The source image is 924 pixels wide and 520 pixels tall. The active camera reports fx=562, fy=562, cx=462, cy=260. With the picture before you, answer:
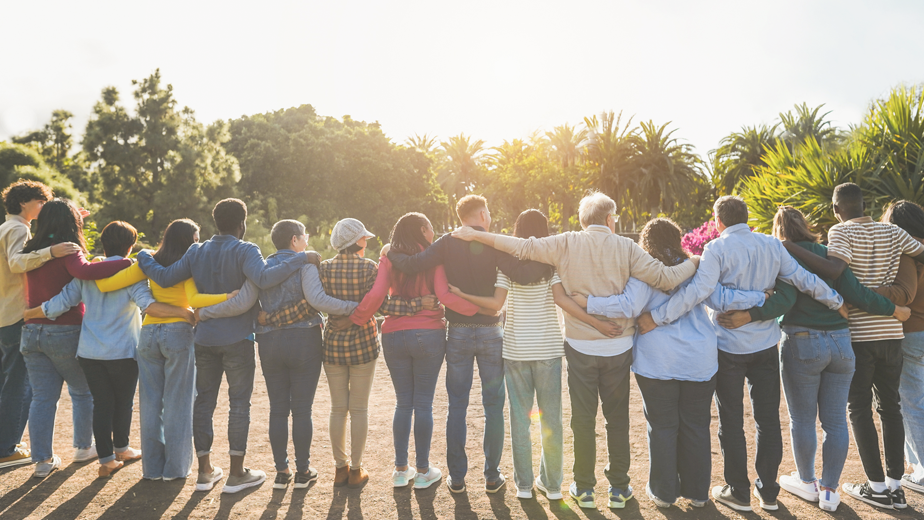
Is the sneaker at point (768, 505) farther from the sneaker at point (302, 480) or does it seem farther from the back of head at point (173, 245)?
the back of head at point (173, 245)

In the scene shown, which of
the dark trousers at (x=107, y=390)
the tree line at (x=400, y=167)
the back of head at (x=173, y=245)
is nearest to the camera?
the back of head at (x=173, y=245)

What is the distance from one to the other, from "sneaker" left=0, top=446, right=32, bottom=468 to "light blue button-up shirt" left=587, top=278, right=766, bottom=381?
4619mm

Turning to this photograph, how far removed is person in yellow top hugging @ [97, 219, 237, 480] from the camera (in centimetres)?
406

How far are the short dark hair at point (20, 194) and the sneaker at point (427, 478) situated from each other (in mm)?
3823

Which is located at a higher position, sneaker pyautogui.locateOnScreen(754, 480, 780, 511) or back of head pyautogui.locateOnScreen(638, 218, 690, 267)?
back of head pyautogui.locateOnScreen(638, 218, 690, 267)

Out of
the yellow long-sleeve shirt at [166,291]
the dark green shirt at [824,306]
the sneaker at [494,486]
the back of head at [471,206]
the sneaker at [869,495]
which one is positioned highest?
the back of head at [471,206]

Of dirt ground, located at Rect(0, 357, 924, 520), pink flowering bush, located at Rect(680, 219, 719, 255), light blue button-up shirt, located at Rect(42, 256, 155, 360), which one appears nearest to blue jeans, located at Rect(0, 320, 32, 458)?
dirt ground, located at Rect(0, 357, 924, 520)

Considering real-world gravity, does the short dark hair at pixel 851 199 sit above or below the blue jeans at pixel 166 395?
above

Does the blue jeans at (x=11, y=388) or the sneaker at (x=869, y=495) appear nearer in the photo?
the sneaker at (x=869, y=495)

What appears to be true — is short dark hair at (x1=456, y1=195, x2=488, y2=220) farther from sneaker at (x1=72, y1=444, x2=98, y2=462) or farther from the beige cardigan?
sneaker at (x1=72, y1=444, x2=98, y2=462)

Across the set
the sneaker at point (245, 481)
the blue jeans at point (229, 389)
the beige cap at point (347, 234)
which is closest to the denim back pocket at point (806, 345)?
the beige cap at point (347, 234)

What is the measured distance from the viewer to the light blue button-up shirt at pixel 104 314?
4.17 m

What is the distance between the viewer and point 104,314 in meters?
4.23

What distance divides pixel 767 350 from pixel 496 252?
1.86 m
